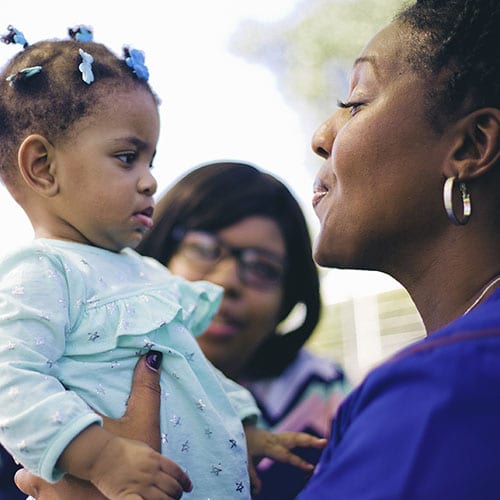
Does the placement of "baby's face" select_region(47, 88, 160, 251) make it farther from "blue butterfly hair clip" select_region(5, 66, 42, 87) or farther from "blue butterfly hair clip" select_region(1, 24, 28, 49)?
"blue butterfly hair clip" select_region(1, 24, 28, 49)

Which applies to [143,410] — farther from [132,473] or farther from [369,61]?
[369,61]

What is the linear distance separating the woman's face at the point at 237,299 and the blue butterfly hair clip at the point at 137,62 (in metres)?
1.39

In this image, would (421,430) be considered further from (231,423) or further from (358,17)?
(358,17)

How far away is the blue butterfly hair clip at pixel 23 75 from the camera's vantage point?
7.61ft

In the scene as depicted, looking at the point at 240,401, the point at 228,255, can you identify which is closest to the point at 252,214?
the point at 228,255

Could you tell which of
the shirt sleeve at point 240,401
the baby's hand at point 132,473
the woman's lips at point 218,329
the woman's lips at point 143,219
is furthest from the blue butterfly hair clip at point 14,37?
the woman's lips at point 218,329

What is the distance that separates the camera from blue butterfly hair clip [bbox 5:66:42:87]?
232cm

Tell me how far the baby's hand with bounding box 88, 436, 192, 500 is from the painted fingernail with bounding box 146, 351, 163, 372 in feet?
0.86

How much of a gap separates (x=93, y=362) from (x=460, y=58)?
122 centimetres

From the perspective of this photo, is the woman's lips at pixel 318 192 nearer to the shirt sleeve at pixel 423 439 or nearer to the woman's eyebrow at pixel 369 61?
the woman's eyebrow at pixel 369 61

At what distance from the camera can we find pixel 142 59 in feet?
8.12

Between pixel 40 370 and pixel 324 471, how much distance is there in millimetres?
866

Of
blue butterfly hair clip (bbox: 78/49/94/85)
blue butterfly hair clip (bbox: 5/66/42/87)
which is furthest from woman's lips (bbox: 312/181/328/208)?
blue butterfly hair clip (bbox: 5/66/42/87)

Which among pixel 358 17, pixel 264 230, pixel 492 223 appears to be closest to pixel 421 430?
pixel 492 223
